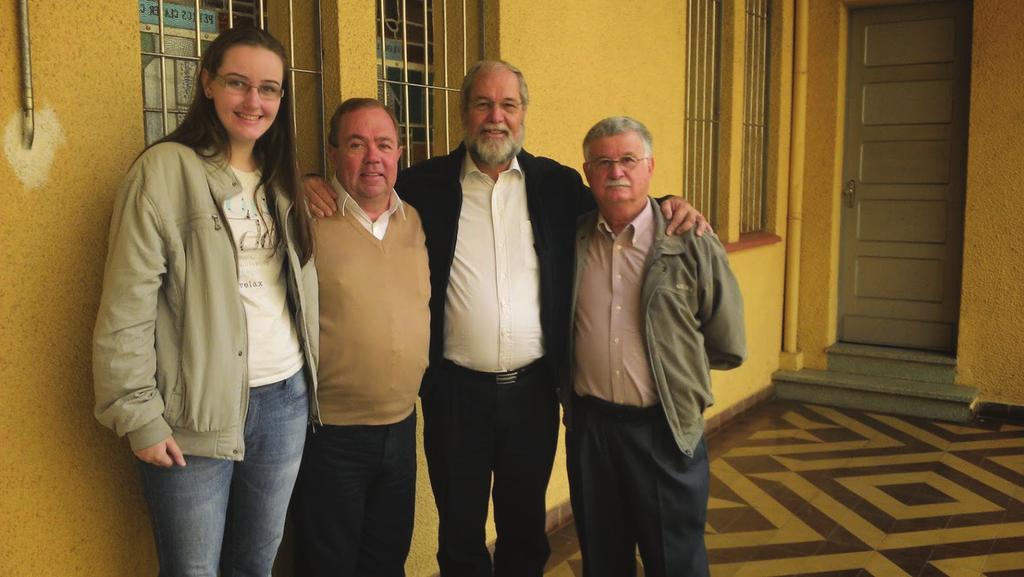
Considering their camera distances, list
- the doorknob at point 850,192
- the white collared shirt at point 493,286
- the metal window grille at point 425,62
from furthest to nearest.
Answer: the doorknob at point 850,192
the metal window grille at point 425,62
the white collared shirt at point 493,286

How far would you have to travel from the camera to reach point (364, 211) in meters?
2.19

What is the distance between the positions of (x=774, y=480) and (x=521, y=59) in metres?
2.31

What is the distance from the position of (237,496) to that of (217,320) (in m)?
0.43

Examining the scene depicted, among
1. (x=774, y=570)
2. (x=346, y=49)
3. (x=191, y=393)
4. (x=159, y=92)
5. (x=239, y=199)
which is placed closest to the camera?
(x=191, y=393)

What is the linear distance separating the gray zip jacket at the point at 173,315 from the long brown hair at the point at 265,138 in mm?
52

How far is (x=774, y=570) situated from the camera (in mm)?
3199

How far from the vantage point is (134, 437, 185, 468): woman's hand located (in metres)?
1.68

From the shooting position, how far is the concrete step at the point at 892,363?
5512 mm

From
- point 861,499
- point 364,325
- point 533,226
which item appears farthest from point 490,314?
point 861,499

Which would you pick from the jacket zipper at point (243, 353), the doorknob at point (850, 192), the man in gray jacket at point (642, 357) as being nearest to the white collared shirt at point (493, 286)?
the man in gray jacket at point (642, 357)

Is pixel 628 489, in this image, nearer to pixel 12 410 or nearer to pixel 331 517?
pixel 331 517

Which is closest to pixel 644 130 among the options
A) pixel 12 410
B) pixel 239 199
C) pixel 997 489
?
pixel 239 199

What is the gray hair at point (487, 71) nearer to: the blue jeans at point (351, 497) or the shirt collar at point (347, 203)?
the shirt collar at point (347, 203)

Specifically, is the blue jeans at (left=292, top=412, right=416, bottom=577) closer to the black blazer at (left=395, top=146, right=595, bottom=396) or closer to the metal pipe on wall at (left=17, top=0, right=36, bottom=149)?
the black blazer at (left=395, top=146, right=595, bottom=396)
